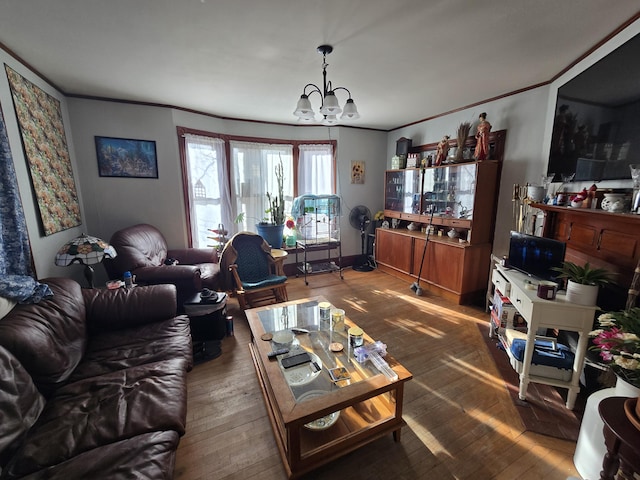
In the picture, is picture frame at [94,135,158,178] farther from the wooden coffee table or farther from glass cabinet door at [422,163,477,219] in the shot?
glass cabinet door at [422,163,477,219]

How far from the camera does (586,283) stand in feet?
5.18

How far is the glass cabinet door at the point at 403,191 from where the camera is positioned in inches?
154

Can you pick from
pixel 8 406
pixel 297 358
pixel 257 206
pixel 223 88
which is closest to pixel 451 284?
pixel 297 358

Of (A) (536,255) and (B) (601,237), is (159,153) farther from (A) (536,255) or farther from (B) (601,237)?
(B) (601,237)

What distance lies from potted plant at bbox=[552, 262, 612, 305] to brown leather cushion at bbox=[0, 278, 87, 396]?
291 cm

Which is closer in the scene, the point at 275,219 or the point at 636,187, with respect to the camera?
the point at 636,187

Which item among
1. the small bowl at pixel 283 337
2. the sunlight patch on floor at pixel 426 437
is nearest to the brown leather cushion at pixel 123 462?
the small bowl at pixel 283 337

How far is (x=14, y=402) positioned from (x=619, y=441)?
2.35 meters

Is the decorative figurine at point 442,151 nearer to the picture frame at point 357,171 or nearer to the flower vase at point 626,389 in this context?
the picture frame at point 357,171

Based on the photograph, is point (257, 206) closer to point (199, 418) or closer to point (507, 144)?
point (199, 418)

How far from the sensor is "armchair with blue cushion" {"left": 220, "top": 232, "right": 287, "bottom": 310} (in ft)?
9.76

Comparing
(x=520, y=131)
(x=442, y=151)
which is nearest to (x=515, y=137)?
(x=520, y=131)

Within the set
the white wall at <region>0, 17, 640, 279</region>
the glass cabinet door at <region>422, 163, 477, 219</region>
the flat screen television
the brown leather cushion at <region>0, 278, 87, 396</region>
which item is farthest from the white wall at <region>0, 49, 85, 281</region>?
the glass cabinet door at <region>422, 163, 477, 219</region>

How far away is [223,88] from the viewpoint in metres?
2.72
